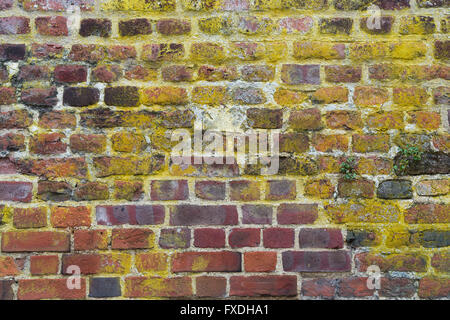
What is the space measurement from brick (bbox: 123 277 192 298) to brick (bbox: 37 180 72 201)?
43 cm

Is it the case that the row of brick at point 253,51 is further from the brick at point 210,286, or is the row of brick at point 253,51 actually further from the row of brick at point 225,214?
the brick at point 210,286

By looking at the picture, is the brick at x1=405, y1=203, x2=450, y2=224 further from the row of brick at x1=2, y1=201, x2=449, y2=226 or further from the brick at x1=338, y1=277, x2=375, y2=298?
the brick at x1=338, y1=277, x2=375, y2=298

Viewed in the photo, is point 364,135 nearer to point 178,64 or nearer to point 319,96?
point 319,96

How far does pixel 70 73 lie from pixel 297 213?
111 cm

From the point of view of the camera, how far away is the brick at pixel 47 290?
1.75 metres

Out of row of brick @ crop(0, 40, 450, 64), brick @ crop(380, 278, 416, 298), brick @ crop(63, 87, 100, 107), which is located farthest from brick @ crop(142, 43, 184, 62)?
brick @ crop(380, 278, 416, 298)

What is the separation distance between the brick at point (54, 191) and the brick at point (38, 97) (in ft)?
1.06

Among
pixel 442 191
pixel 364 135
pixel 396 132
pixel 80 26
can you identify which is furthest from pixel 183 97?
pixel 442 191

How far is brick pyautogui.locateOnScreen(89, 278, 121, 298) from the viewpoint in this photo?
175 centimetres

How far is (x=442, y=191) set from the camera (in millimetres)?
1773

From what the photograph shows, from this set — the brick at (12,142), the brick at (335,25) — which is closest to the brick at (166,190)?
the brick at (12,142)

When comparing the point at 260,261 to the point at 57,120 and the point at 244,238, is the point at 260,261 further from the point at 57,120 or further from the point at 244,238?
the point at 57,120

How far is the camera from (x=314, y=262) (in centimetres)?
176

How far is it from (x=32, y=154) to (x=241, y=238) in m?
0.93
